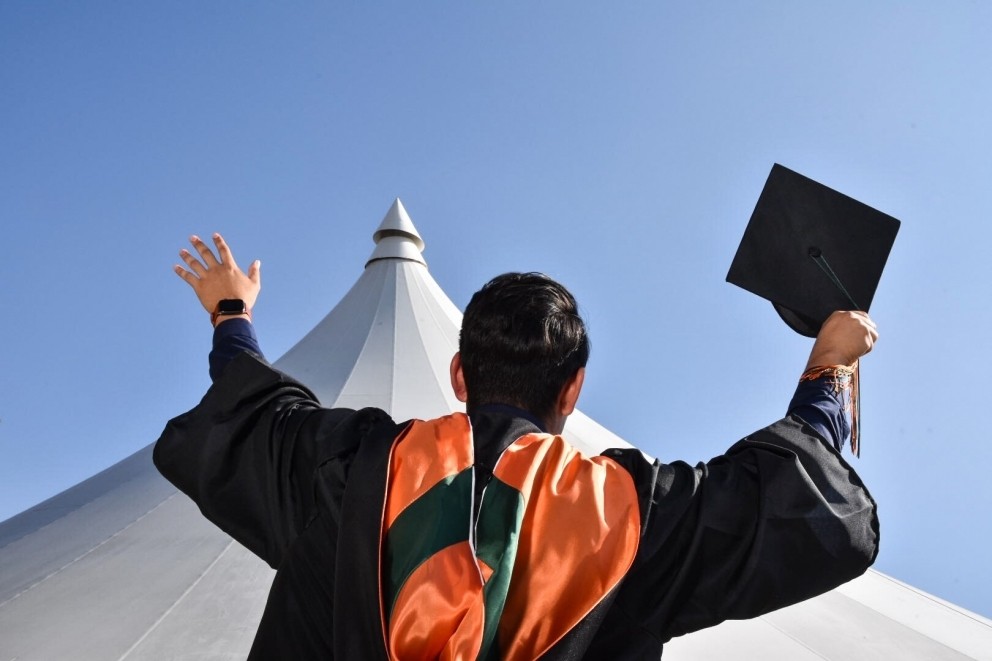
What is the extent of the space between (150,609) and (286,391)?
1967mm

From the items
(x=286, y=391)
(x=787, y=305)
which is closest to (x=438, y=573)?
(x=286, y=391)

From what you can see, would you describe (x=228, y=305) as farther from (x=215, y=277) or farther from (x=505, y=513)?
(x=505, y=513)

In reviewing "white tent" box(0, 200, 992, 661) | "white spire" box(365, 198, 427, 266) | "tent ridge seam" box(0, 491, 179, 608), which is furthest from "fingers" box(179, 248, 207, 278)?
"white spire" box(365, 198, 427, 266)

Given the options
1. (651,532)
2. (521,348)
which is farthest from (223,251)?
(651,532)

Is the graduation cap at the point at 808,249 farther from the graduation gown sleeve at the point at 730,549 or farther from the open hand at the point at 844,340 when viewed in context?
the graduation gown sleeve at the point at 730,549

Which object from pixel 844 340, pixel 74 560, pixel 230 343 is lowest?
pixel 74 560

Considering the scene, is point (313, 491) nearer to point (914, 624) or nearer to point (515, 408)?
point (515, 408)

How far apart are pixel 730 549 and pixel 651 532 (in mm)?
132

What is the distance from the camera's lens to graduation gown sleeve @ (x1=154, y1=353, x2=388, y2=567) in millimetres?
1380

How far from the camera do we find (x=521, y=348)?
1398 mm

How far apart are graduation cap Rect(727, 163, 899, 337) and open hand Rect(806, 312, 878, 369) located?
352 mm

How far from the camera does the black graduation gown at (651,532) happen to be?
51.0 inches

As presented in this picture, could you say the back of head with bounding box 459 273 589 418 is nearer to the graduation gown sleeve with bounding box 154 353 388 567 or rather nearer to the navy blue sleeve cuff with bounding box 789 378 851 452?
the graduation gown sleeve with bounding box 154 353 388 567

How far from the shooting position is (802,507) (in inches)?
52.1
